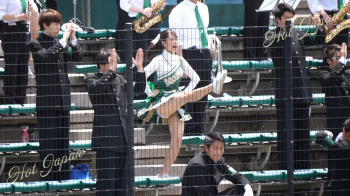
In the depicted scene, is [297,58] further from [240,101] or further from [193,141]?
[193,141]

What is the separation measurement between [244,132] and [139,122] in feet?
4.40

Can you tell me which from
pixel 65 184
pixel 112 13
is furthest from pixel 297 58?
pixel 112 13

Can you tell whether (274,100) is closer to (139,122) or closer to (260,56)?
(260,56)

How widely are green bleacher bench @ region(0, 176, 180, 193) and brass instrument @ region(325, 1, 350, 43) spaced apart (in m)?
2.94

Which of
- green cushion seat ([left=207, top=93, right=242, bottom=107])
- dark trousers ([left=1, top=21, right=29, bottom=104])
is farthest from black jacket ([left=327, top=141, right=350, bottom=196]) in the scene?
dark trousers ([left=1, top=21, right=29, bottom=104])

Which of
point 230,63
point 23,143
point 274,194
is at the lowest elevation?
point 274,194

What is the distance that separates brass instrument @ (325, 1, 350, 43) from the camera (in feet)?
38.9

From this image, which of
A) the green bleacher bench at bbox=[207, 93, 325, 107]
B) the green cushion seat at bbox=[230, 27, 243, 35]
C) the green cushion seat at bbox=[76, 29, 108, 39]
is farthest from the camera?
the green cushion seat at bbox=[230, 27, 243, 35]

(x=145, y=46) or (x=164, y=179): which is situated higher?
(x=145, y=46)

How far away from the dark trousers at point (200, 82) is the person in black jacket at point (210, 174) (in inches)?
30.5

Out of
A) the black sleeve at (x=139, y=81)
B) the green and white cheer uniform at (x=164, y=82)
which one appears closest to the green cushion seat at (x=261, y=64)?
the green and white cheer uniform at (x=164, y=82)

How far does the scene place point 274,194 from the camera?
446 inches

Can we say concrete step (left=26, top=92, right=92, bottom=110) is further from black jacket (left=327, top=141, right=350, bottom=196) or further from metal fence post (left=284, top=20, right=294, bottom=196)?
black jacket (left=327, top=141, right=350, bottom=196)

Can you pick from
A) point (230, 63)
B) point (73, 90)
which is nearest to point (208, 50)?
point (230, 63)
